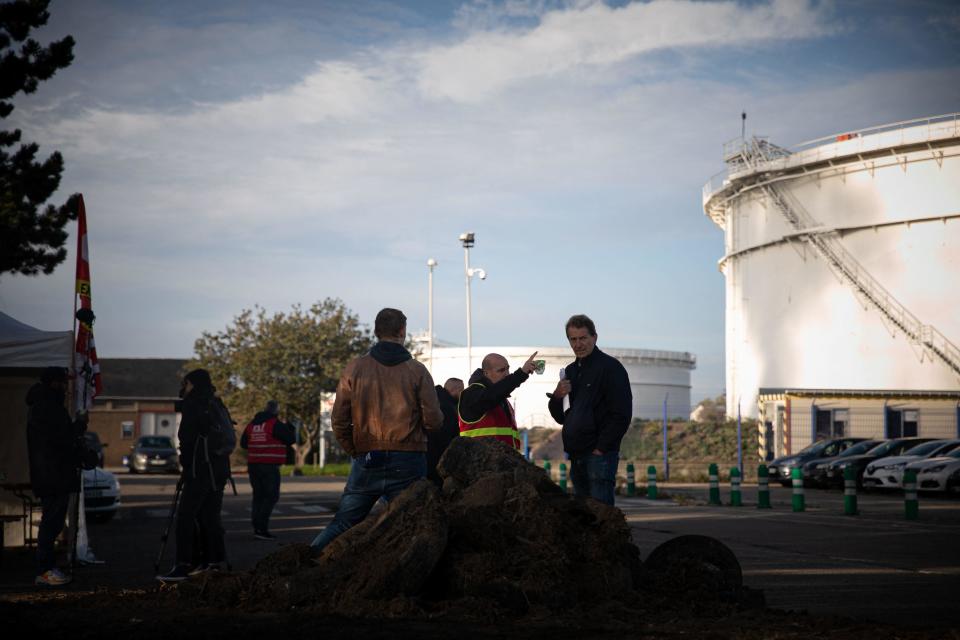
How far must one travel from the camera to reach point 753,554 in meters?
12.2

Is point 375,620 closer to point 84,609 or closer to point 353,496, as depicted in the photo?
point 353,496

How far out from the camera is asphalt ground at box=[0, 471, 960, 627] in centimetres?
849

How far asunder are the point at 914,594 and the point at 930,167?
1644 inches

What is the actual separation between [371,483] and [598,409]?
6.16ft

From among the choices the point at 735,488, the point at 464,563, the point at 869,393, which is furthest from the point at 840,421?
the point at 464,563

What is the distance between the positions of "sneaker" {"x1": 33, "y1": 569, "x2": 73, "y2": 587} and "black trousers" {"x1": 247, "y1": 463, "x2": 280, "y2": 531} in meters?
5.33

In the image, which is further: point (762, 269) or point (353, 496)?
point (762, 269)

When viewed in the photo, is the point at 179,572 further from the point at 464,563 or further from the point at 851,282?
the point at 851,282

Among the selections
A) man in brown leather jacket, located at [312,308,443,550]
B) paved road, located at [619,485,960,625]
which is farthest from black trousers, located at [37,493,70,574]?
paved road, located at [619,485,960,625]

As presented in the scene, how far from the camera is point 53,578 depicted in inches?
375

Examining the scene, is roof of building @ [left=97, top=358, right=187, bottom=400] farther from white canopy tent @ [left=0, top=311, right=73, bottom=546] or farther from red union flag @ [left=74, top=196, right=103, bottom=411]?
red union flag @ [left=74, top=196, right=103, bottom=411]

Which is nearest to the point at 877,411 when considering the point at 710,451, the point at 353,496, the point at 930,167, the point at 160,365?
the point at 710,451

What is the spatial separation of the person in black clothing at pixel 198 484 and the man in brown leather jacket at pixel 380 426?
319 centimetres

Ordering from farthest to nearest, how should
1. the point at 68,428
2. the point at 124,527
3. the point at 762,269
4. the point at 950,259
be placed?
1. the point at 762,269
2. the point at 950,259
3. the point at 124,527
4. the point at 68,428
